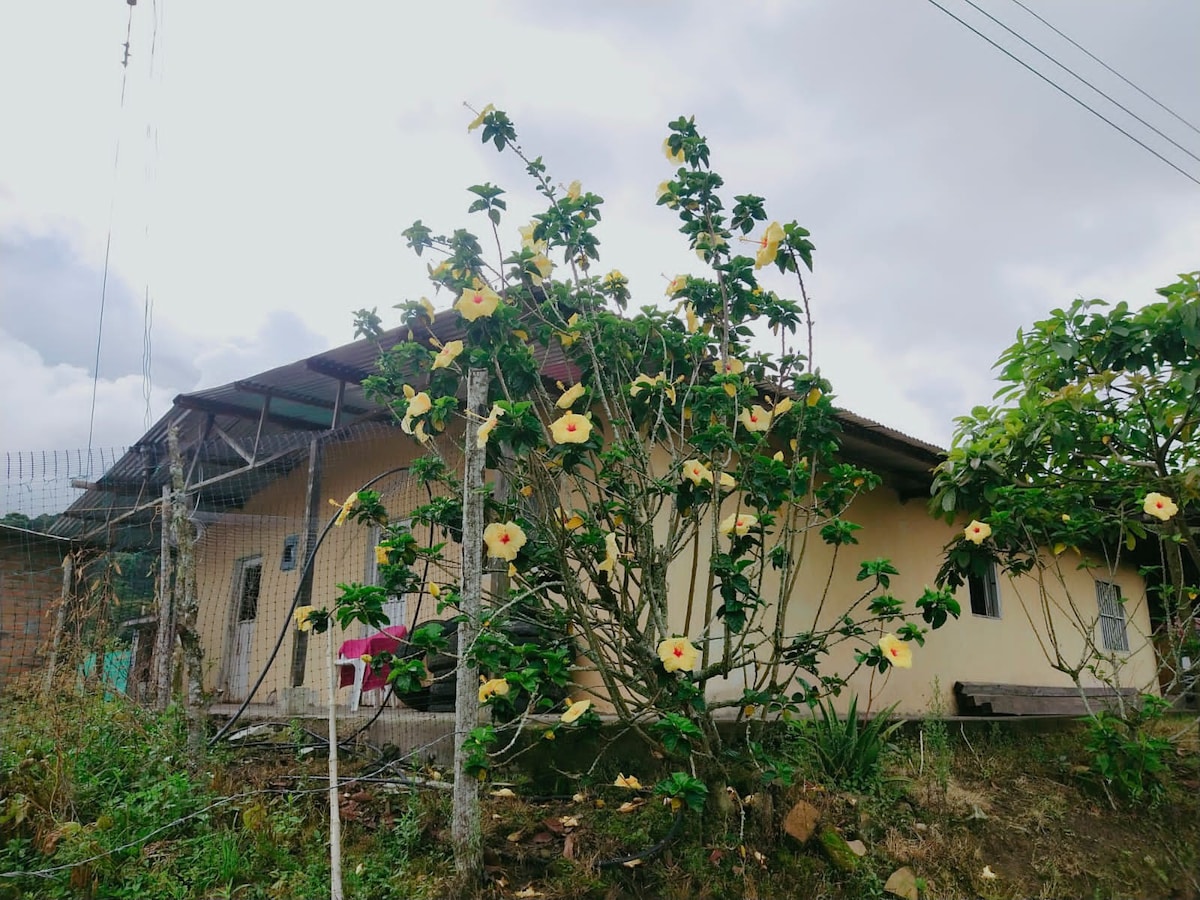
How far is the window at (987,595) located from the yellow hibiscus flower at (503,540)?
23.5 feet

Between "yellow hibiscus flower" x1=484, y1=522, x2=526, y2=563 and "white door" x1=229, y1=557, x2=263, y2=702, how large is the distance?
21.9ft

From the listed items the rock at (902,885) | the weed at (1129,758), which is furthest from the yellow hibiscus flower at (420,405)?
the weed at (1129,758)

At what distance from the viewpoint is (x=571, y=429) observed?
3316 mm

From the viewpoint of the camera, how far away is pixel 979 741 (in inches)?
215

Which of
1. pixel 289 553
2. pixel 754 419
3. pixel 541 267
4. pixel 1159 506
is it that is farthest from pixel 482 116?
pixel 289 553

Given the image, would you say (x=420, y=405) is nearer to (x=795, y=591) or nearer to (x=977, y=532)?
(x=977, y=532)

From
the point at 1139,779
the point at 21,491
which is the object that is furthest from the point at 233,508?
→ the point at 1139,779

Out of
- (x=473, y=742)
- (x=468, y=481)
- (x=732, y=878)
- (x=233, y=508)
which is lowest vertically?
(x=732, y=878)

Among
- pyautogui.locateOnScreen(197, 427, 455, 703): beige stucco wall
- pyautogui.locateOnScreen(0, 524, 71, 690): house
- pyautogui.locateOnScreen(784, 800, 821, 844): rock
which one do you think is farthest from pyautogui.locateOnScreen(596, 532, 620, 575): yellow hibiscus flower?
pyautogui.locateOnScreen(0, 524, 71, 690): house

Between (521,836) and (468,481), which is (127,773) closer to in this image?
(521,836)

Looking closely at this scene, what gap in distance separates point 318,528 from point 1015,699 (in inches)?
266

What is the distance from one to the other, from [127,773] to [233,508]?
607 centimetres

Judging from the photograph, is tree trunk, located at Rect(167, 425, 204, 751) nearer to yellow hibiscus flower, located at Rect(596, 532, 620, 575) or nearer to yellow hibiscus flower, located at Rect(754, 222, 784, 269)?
yellow hibiscus flower, located at Rect(596, 532, 620, 575)

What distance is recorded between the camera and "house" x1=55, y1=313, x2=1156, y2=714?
659cm
